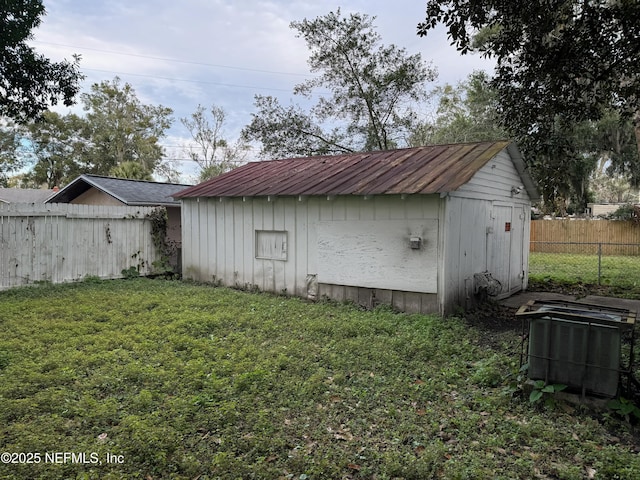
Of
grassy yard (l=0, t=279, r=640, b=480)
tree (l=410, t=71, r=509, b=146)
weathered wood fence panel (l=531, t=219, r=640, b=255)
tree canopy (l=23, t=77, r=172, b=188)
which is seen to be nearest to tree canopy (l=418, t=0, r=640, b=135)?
grassy yard (l=0, t=279, r=640, b=480)

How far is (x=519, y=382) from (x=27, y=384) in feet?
15.5

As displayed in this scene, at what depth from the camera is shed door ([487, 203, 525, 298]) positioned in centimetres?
844

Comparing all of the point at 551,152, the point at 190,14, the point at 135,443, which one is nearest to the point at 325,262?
the point at 551,152

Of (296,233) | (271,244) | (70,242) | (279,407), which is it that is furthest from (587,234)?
(70,242)

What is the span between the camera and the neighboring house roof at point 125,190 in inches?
500

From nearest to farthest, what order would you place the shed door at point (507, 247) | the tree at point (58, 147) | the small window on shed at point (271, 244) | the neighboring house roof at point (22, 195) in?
1. the shed door at point (507, 247)
2. the small window on shed at point (271, 244)
3. the neighboring house roof at point (22, 195)
4. the tree at point (58, 147)

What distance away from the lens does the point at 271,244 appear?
29.8ft

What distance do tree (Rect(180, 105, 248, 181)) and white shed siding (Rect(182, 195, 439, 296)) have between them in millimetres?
22512

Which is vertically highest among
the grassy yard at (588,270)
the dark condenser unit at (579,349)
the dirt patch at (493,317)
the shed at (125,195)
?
the shed at (125,195)

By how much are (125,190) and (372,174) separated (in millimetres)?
9119

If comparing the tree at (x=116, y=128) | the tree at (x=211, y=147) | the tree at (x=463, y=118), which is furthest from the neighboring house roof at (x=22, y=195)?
the tree at (x=463, y=118)

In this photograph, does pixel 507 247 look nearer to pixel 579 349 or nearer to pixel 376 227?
pixel 376 227

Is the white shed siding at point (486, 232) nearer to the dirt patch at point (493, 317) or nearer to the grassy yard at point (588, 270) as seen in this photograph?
the dirt patch at point (493, 317)

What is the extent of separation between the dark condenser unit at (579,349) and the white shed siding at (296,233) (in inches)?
119
